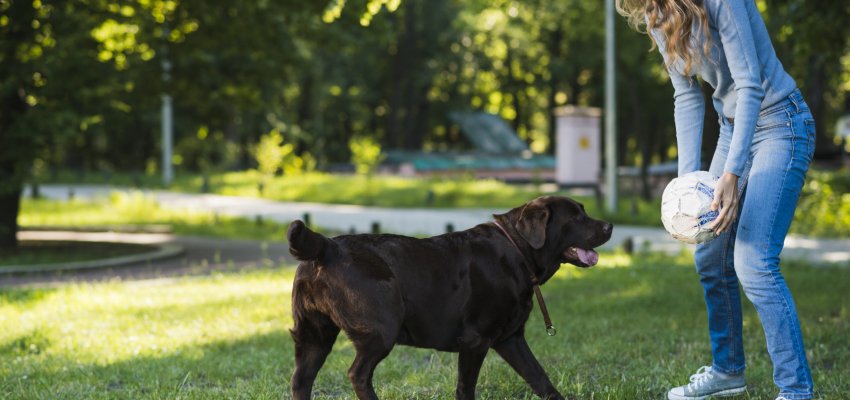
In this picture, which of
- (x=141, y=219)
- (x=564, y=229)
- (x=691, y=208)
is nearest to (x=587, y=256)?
(x=564, y=229)

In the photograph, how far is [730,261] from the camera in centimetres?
463

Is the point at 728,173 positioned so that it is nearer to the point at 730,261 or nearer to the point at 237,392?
the point at 730,261

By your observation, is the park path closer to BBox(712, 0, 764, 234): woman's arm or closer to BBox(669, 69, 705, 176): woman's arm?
BBox(669, 69, 705, 176): woman's arm

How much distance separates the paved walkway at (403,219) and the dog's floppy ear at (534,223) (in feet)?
24.7

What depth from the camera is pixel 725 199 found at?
414 cm

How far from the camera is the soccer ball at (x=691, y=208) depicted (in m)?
4.15

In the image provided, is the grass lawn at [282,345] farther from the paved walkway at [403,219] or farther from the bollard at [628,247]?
the paved walkway at [403,219]

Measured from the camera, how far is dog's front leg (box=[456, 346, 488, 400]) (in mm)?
4371

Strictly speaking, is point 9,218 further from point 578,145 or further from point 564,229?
point 578,145

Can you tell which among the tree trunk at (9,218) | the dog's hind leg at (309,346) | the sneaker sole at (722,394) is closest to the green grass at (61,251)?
the tree trunk at (9,218)

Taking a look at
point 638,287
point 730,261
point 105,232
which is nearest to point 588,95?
point 105,232

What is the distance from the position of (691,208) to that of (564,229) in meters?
0.61

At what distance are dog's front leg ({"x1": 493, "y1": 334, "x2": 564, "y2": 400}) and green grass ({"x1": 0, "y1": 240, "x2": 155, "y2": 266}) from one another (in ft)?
31.7

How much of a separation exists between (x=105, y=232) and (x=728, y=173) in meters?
14.9
